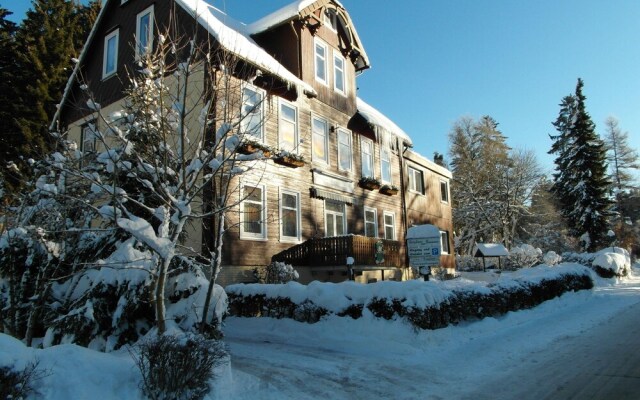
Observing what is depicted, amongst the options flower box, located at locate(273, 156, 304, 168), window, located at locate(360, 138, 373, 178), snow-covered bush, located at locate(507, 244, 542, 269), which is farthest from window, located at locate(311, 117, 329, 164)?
snow-covered bush, located at locate(507, 244, 542, 269)

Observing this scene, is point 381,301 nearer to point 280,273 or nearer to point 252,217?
point 280,273

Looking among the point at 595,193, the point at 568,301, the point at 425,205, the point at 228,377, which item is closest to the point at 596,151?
the point at 595,193

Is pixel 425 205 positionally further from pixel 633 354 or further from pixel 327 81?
pixel 633 354

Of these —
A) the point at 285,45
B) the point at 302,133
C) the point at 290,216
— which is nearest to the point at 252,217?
the point at 290,216

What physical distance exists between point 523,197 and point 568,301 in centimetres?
3011

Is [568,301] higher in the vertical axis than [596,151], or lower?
lower

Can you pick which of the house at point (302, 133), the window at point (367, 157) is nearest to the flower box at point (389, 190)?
the house at point (302, 133)

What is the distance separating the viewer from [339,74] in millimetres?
21344

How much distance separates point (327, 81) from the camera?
66.3ft

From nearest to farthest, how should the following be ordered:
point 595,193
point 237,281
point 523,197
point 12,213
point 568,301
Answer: point 12,213, point 237,281, point 568,301, point 595,193, point 523,197

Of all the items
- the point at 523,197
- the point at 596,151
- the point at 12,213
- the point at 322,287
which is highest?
the point at 596,151

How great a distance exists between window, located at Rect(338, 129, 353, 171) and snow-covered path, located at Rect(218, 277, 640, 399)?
1011 centimetres

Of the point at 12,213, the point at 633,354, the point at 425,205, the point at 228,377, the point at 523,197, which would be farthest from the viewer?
the point at 523,197

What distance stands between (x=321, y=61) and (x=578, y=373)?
16.4 meters
